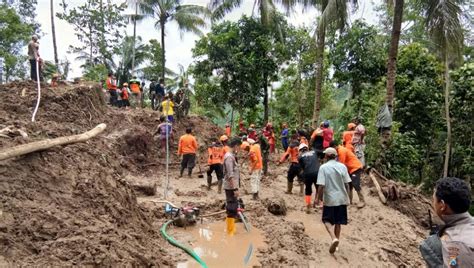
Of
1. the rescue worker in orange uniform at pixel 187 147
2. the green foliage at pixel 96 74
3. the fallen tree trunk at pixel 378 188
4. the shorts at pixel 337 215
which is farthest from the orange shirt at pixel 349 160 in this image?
Answer: the green foliage at pixel 96 74

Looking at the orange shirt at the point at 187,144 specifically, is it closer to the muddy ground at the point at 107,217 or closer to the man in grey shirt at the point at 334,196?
the muddy ground at the point at 107,217

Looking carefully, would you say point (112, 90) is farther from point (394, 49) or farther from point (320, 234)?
point (320, 234)

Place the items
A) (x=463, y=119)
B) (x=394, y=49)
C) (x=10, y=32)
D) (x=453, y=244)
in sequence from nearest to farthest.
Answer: (x=453, y=244) → (x=394, y=49) → (x=463, y=119) → (x=10, y=32)

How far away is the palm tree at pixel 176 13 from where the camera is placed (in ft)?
77.0

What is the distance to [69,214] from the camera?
4676 mm

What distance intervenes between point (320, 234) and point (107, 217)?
4.10m

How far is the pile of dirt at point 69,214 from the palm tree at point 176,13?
57.5ft

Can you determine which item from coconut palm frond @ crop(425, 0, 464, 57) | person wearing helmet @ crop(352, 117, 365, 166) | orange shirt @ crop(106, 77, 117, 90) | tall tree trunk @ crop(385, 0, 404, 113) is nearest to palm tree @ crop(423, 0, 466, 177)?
coconut palm frond @ crop(425, 0, 464, 57)

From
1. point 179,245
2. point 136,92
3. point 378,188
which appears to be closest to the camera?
point 179,245

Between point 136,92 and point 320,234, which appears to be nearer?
point 320,234

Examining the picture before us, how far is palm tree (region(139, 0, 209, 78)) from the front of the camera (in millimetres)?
23484

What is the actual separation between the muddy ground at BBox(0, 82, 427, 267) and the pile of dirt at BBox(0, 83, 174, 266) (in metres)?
0.01

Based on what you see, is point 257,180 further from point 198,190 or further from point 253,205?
point 198,190

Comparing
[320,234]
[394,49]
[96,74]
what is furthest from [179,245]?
[96,74]
